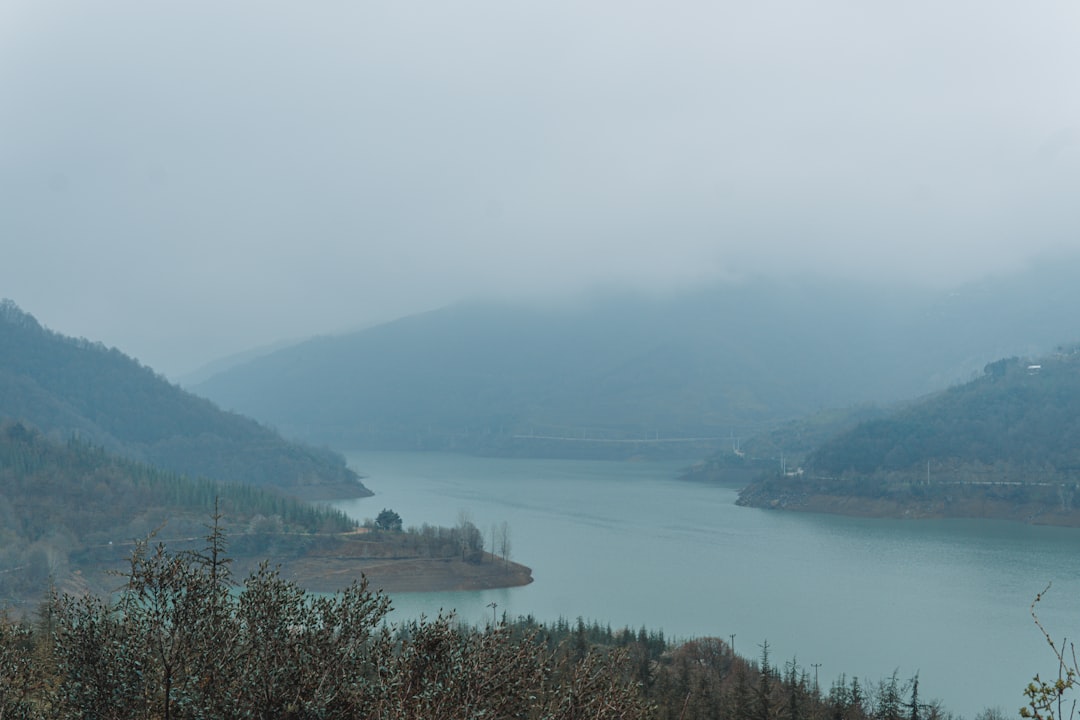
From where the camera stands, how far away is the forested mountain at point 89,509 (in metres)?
35.2

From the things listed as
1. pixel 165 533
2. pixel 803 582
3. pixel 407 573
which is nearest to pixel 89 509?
pixel 165 533

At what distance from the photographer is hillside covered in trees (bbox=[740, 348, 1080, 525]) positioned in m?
59.6

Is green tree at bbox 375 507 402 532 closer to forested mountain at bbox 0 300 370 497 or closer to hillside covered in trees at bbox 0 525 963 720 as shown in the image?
forested mountain at bbox 0 300 370 497

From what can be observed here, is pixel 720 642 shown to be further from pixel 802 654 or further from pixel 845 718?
pixel 845 718

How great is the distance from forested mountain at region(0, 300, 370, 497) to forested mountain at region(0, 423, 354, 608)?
18.7 metres

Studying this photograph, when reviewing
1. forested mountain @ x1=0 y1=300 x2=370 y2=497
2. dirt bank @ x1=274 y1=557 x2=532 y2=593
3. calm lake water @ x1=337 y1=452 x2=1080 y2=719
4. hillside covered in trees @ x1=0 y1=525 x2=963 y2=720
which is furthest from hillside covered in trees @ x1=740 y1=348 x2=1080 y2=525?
hillside covered in trees @ x1=0 y1=525 x2=963 y2=720

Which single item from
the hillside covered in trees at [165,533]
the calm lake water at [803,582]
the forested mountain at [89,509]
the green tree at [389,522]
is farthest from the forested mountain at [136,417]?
the green tree at [389,522]

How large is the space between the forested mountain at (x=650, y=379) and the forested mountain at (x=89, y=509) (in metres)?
75.8

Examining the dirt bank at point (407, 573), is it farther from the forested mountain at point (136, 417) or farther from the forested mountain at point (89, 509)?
the forested mountain at point (136, 417)

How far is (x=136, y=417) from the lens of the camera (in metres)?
74.5

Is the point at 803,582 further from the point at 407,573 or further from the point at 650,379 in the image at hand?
the point at 650,379

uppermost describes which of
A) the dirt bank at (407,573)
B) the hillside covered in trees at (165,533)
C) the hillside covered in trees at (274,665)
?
the hillside covered in trees at (274,665)

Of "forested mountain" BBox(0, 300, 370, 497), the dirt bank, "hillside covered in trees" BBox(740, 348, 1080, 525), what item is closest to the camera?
the dirt bank

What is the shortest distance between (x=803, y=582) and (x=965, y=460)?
36656mm
